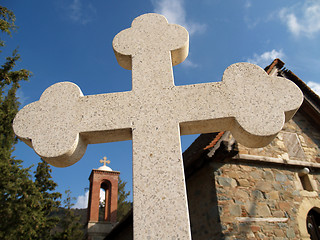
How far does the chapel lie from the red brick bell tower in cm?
1081

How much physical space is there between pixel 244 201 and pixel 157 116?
4.12m

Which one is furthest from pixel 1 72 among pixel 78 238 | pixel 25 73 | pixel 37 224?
pixel 78 238

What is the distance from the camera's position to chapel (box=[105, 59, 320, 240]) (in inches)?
201

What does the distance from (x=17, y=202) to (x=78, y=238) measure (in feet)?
40.2

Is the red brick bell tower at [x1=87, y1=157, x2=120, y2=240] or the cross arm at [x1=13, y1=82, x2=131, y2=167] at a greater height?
the red brick bell tower at [x1=87, y1=157, x2=120, y2=240]

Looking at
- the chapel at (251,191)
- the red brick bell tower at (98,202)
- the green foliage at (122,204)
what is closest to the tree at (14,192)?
the red brick bell tower at (98,202)

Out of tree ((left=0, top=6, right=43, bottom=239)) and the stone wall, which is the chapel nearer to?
the stone wall

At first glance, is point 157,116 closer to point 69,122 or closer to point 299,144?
point 69,122

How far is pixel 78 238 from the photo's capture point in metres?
21.2

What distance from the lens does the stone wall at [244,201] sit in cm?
505

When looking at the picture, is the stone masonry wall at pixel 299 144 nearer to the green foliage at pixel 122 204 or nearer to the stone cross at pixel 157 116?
the stone cross at pixel 157 116

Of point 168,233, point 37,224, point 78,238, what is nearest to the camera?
point 168,233

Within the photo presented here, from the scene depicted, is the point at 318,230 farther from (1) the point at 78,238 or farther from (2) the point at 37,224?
(1) the point at 78,238

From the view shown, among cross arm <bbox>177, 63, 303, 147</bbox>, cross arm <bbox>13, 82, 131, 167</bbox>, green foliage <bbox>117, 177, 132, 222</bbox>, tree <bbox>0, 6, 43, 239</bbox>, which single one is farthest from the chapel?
green foliage <bbox>117, 177, 132, 222</bbox>
